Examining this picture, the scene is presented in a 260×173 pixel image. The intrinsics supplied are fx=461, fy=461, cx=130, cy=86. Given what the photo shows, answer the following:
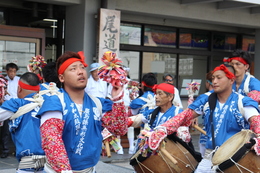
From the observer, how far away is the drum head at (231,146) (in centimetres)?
443

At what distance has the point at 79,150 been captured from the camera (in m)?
3.61

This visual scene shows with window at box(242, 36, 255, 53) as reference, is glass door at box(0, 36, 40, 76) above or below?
below

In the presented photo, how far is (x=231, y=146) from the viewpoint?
4516mm

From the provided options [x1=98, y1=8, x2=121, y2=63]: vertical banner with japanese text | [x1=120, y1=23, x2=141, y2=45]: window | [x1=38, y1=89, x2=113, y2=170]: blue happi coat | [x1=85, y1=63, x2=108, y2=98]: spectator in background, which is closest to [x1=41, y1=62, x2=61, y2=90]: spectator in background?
[x1=38, y1=89, x2=113, y2=170]: blue happi coat

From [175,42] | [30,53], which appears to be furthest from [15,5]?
[175,42]

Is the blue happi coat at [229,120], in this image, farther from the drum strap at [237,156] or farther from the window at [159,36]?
the window at [159,36]

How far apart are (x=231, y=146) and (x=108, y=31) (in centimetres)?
737

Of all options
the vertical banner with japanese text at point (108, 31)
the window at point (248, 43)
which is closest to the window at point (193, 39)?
the window at point (248, 43)

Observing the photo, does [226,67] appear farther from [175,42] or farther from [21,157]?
[175,42]

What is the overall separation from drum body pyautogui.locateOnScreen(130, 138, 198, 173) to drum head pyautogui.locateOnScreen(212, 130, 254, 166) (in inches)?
19.3

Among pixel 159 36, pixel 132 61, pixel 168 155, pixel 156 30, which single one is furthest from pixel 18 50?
pixel 168 155

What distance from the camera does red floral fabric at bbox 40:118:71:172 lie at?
3268mm

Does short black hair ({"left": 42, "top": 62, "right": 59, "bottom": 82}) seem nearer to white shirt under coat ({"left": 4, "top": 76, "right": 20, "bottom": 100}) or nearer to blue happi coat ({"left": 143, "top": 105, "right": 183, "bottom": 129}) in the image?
blue happi coat ({"left": 143, "top": 105, "right": 183, "bottom": 129})

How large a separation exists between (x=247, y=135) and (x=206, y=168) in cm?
70
